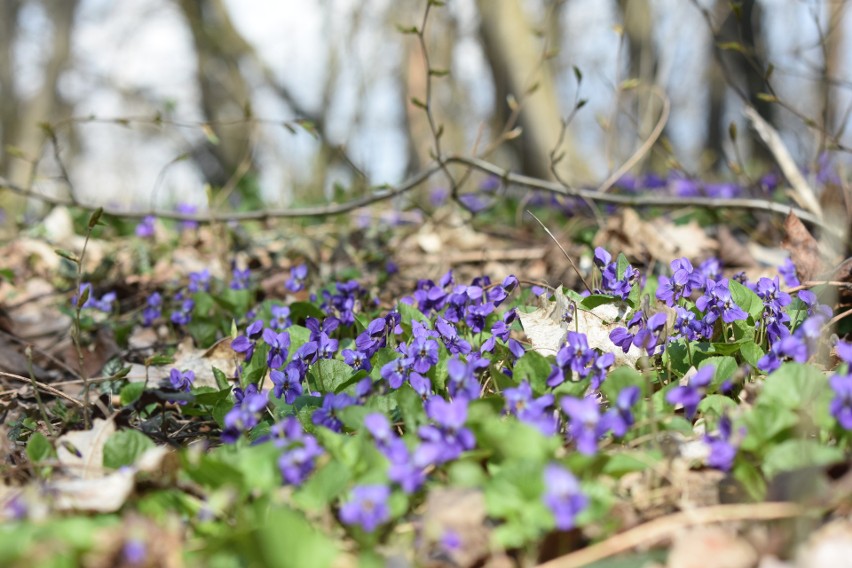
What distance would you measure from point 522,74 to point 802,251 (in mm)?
4914

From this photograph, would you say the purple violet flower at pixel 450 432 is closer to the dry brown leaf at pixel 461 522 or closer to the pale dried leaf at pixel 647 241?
the dry brown leaf at pixel 461 522

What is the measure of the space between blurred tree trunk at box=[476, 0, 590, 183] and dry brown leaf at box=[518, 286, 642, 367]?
470 centimetres

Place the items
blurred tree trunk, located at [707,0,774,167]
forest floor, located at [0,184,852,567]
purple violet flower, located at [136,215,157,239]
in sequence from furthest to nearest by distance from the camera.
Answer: purple violet flower, located at [136,215,157,239] < blurred tree trunk, located at [707,0,774,167] < forest floor, located at [0,184,852,567]

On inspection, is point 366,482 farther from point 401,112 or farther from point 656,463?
point 401,112

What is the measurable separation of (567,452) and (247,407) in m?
0.73

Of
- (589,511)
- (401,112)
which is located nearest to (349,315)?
(589,511)

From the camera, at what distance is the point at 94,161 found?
27.8m

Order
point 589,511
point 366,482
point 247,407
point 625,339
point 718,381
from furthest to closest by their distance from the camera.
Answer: point 625,339, point 718,381, point 247,407, point 366,482, point 589,511

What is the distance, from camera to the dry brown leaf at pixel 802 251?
2.74 meters

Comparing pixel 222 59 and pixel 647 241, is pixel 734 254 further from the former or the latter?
pixel 222 59

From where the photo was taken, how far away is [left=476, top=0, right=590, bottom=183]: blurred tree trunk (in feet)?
23.2

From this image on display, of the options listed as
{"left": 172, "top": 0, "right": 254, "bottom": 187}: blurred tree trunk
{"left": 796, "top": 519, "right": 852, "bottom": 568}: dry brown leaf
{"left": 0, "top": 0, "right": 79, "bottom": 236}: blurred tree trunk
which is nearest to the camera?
{"left": 796, "top": 519, "right": 852, "bottom": 568}: dry brown leaf

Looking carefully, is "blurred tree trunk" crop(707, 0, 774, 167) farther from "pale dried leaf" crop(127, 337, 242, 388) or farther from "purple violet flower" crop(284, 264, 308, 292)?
"pale dried leaf" crop(127, 337, 242, 388)

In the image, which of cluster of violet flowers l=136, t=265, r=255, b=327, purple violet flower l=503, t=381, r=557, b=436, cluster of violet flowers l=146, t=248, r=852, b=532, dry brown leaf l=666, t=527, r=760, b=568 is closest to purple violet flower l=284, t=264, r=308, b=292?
cluster of violet flowers l=136, t=265, r=255, b=327
